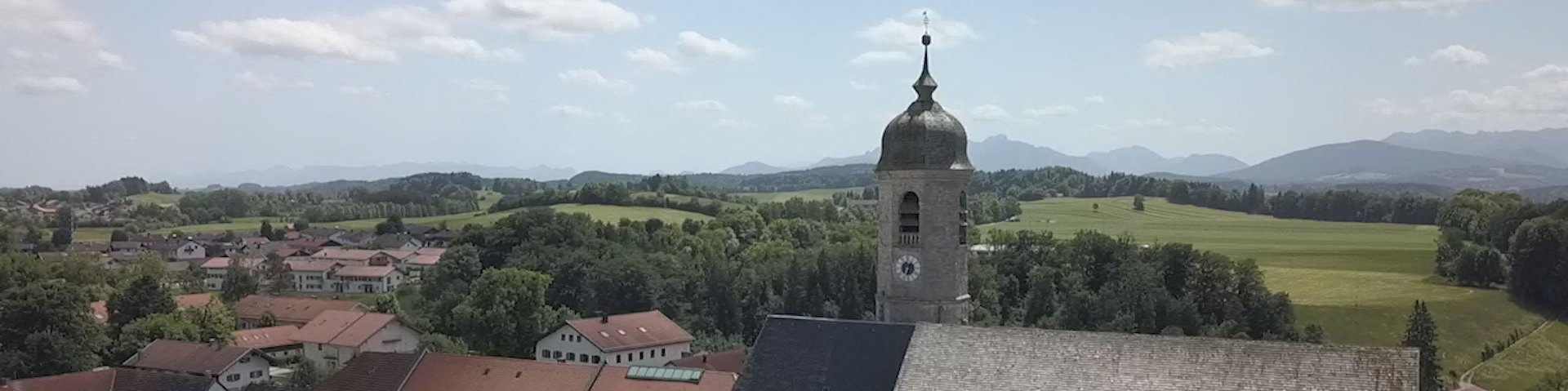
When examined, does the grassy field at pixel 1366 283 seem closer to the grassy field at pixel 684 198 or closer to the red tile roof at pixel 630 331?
the red tile roof at pixel 630 331

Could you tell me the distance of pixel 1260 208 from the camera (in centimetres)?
14075

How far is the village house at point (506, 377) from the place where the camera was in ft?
→ 121

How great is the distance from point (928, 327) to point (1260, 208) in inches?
5142

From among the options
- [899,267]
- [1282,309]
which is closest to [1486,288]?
[1282,309]

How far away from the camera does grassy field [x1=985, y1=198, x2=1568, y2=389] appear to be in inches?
2302

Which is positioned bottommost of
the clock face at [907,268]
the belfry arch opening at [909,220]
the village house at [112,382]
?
the village house at [112,382]

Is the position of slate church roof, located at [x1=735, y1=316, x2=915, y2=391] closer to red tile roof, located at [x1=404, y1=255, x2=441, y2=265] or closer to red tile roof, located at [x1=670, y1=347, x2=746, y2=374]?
red tile roof, located at [x1=670, y1=347, x2=746, y2=374]

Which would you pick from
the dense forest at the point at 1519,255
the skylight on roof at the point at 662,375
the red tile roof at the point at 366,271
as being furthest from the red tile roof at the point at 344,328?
the dense forest at the point at 1519,255

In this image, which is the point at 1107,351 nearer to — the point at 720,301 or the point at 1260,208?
the point at 720,301

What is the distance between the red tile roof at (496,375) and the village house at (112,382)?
1275 centimetres

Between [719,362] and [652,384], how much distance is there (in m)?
14.1

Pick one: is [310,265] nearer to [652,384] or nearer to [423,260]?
[423,260]

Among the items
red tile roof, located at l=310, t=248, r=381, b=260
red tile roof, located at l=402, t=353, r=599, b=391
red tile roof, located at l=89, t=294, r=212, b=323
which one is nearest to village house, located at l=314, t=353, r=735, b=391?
red tile roof, located at l=402, t=353, r=599, b=391

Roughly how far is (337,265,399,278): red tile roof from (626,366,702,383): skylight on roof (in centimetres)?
7909
